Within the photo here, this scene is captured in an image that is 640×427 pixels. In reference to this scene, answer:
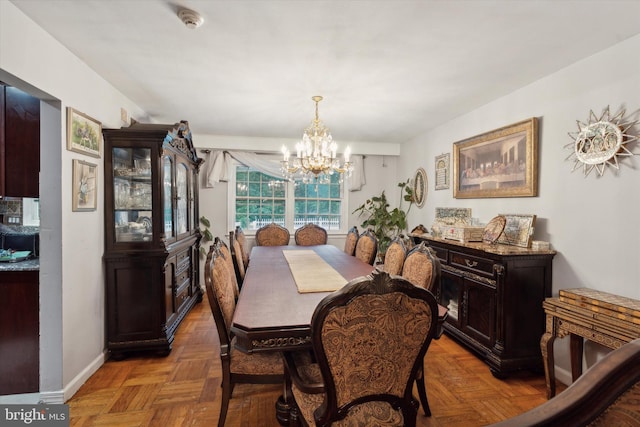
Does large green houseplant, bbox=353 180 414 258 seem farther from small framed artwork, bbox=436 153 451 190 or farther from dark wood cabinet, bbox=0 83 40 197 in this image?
dark wood cabinet, bbox=0 83 40 197

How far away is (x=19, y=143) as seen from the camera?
2.04m

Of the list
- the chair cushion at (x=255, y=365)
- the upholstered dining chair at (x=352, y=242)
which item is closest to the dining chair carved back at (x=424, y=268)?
the chair cushion at (x=255, y=365)

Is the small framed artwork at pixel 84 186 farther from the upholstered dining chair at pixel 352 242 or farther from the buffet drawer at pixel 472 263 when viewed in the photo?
the buffet drawer at pixel 472 263

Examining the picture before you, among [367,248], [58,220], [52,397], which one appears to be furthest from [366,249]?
[52,397]

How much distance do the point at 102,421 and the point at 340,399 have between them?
1.63m

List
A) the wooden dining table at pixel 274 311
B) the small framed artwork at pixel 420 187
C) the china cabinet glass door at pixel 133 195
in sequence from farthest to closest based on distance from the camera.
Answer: the small framed artwork at pixel 420 187, the china cabinet glass door at pixel 133 195, the wooden dining table at pixel 274 311

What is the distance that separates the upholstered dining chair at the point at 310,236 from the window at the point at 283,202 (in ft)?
2.12

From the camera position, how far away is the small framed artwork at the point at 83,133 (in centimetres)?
202

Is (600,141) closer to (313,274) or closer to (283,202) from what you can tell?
(313,274)

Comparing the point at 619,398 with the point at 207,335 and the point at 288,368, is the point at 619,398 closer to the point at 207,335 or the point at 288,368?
the point at 288,368

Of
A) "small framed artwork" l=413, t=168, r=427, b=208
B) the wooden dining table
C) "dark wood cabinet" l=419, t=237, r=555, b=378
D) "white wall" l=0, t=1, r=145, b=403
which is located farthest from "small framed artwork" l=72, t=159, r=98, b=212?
"small framed artwork" l=413, t=168, r=427, b=208

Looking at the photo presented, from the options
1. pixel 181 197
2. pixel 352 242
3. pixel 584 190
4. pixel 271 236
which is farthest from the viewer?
pixel 271 236

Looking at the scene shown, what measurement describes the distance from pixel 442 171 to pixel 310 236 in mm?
1974

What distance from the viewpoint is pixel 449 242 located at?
2.83 meters
